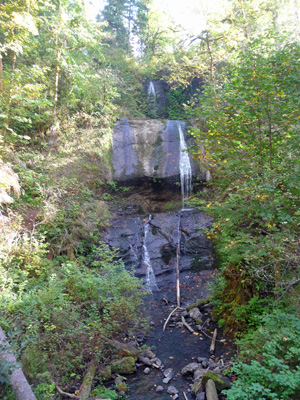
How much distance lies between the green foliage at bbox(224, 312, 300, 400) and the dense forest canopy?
0.02 meters

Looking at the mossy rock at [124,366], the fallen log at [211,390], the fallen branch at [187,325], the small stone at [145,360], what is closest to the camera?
the fallen log at [211,390]

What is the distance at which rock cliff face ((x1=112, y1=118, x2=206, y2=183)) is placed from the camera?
46.2 ft

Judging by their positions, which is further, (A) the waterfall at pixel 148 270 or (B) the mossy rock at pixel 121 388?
(A) the waterfall at pixel 148 270

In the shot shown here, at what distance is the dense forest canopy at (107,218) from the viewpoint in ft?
13.9

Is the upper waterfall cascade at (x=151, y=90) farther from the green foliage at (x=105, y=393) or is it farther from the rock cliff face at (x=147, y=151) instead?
the green foliage at (x=105, y=393)

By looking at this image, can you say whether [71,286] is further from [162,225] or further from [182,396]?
[162,225]

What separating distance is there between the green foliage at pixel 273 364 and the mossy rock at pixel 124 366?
7.53 feet

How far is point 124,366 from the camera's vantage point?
509cm

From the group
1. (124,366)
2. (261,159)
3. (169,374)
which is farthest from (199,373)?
(261,159)

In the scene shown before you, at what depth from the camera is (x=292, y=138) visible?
14.5 ft

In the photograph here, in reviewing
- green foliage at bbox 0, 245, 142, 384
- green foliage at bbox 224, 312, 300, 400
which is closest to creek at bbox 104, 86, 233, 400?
green foliage at bbox 0, 245, 142, 384

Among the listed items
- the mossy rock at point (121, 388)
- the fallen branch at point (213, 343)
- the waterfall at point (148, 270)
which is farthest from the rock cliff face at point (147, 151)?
the mossy rock at point (121, 388)

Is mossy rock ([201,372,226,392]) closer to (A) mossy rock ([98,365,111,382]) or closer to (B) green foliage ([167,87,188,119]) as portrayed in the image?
(A) mossy rock ([98,365,111,382])

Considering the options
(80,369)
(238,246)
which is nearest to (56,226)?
(80,369)
